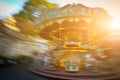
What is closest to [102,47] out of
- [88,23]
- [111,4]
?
[88,23]

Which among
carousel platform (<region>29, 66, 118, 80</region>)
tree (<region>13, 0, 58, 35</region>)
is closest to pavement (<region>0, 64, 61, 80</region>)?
carousel platform (<region>29, 66, 118, 80</region>)

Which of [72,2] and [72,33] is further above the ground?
[72,2]

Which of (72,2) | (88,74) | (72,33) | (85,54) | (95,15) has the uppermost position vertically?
(72,2)

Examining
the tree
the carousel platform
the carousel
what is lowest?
the carousel platform

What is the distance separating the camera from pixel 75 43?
1983mm

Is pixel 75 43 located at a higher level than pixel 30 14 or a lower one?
lower

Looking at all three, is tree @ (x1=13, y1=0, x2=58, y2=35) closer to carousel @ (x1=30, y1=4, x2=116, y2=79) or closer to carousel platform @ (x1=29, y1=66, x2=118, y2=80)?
carousel @ (x1=30, y1=4, x2=116, y2=79)

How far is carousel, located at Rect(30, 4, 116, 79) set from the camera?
6.38 feet

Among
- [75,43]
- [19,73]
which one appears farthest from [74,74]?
[19,73]

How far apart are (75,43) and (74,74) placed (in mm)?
256

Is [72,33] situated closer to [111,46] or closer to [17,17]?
[111,46]

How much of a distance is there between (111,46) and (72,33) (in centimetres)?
33

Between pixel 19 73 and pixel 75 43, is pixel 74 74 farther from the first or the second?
pixel 19 73

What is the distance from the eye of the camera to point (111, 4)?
206 cm
